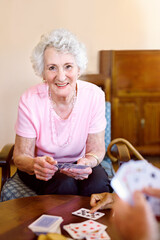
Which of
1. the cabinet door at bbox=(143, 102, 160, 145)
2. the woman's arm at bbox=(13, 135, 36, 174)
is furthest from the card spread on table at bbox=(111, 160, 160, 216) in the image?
the cabinet door at bbox=(143, 102, 160, 145)

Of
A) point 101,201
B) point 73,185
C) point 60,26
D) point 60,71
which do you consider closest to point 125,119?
point 60,26

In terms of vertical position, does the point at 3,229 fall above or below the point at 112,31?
below

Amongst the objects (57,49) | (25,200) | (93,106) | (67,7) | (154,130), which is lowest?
(154,130)

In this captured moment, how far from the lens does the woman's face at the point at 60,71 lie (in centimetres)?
187

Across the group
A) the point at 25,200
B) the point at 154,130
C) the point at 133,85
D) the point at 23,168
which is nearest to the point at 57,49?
the point at 23,168

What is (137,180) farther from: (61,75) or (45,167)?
(61,75)

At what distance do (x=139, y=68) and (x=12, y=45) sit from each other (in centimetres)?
150

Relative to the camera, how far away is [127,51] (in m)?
3.90

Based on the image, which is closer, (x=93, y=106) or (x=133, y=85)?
(x=93, y=106)

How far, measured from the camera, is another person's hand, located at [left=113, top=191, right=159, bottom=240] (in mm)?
664

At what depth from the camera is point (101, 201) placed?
1416 millimetres

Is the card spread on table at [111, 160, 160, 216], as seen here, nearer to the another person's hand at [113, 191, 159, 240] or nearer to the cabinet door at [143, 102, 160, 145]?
the another person's hand at [113, 191, 159, 240]

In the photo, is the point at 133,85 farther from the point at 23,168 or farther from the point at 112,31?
the point at 23,168

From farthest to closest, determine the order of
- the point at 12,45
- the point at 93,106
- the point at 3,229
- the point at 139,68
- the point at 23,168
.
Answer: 1. the point at 139,68
2. the point at 12,45
3. the point at 93,106
4. the point at 23,168
5. the point at 3,229
